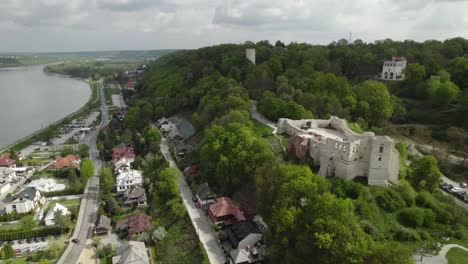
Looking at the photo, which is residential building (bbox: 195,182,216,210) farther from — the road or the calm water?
the calm water

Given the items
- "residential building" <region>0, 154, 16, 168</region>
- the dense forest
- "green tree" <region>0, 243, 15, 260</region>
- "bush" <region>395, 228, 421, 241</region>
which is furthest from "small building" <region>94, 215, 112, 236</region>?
"bush" <region>395, 228, 421, 241</region>

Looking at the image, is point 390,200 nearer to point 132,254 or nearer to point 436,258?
point 436,258

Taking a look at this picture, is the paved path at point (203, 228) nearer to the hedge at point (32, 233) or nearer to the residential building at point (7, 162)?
the hedge at point (32, 233)

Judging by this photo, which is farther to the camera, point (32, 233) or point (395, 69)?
point (395, 69)

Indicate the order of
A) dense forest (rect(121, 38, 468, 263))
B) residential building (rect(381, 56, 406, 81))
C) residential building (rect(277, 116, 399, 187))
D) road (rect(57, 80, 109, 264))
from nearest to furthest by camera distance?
dense forest (rect(121, 38, 468, 263))
residential building (rect(277, 116, 399, 187))
road (rect(57, 80, 109, 264))
residential building (rect(381, 56, 406, 81))

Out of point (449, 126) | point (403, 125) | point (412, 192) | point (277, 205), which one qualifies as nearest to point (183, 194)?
point (277, 205)

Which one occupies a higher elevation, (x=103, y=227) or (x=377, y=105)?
(x=377, y=105)

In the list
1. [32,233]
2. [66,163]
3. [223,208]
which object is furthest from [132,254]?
[66,163]

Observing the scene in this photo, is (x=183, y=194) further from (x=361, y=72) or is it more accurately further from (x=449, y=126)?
(x=361, y=72)
